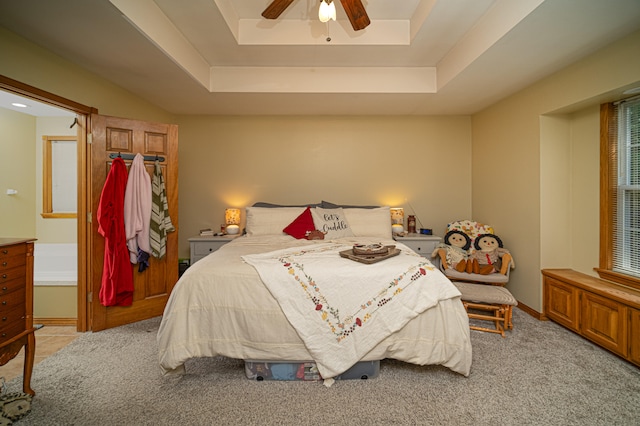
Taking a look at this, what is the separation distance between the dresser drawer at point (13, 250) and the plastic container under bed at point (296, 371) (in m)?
1.60

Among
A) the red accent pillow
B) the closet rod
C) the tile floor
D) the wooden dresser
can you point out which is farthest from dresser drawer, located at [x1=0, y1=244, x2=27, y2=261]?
the red accent pillow

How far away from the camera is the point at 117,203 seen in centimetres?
268

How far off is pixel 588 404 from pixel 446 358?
0.81 metres

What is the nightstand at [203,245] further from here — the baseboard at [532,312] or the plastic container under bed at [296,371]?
the baseboard at [532,312]

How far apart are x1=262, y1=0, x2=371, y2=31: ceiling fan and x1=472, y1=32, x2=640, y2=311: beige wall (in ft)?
6.50

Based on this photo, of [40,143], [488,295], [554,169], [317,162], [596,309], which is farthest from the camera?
Result: [317,162]

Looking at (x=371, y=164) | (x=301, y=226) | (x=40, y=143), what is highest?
(x=40, y=143)

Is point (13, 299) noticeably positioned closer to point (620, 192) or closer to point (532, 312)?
point (532, 312)

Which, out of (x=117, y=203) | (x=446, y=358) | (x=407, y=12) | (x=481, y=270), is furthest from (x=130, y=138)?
(x=481, y=270)

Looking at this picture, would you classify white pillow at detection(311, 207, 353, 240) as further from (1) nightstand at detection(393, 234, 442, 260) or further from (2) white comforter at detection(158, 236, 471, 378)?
(2) white comforter at detection(158, 236, 471, 378)

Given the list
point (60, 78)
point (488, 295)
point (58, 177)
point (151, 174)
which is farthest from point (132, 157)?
point (488, 295)

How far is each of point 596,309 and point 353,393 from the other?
85.0 inches

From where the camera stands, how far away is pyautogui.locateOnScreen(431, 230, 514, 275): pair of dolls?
3027 mm

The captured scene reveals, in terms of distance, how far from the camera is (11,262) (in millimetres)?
1733
